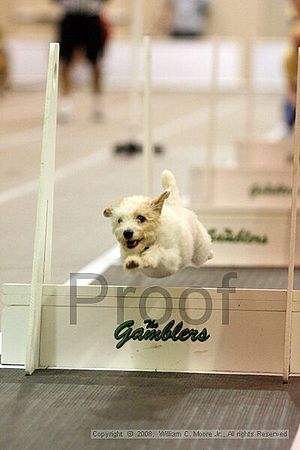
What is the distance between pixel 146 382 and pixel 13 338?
42 cm

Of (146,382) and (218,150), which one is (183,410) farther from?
(218,150)

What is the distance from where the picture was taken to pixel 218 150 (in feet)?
31.7

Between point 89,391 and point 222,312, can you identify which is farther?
point 222,312

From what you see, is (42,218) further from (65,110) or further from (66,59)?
(65,110)

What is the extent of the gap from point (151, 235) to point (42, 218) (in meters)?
0.43

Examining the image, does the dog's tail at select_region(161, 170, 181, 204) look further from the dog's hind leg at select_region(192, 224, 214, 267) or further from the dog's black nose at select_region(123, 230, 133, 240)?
the dog's black nose at select_region(123, 230, 133, 240)

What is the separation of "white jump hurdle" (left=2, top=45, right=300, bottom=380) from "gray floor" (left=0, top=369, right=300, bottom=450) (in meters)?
0.05

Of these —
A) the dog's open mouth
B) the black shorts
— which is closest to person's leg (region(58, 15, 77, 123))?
the black shorts

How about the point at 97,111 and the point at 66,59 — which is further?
the point at 97,111

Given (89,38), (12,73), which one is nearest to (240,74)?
(12,73)

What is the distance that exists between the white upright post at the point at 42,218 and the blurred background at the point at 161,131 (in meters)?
1.07

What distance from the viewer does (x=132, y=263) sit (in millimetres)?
2838

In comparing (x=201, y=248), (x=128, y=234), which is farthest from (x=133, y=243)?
(x=201, y=248)

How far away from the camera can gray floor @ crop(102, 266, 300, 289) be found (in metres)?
4.32
